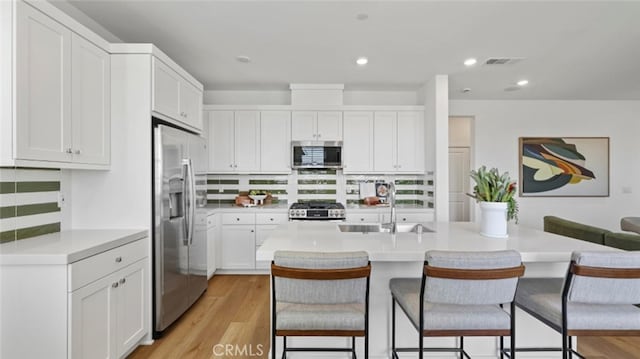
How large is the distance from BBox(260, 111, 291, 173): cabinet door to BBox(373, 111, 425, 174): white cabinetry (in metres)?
1.23

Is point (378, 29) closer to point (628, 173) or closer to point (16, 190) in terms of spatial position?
Result: point (16, 190)

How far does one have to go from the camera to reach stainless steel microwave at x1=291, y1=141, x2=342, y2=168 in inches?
176

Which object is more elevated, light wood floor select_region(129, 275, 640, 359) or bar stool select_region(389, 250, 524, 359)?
bar stool select_region(389, 250, 524, 359)

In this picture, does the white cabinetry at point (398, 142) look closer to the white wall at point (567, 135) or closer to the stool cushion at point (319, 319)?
the white wall at point (567, 135)

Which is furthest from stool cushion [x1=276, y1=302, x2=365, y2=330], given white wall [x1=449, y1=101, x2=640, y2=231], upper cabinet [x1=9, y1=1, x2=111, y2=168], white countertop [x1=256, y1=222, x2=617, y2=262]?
white wall [x1=449, y1=101, x2=640, y2=231]

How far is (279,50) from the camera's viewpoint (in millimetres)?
3307

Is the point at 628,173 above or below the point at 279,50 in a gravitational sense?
below

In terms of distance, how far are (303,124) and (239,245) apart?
186cm

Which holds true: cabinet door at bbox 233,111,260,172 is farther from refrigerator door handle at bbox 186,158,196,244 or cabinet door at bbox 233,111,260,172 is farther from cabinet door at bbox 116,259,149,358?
cabinet door at bbox 116,259,149,358

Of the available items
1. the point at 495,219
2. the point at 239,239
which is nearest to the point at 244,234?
the point at 239,239

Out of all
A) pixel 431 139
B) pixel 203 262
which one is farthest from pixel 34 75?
pixel 431 139

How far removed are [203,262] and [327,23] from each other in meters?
2.65

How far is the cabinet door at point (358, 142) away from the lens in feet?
14.9

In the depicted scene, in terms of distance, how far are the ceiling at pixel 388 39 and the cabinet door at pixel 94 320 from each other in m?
2.05
